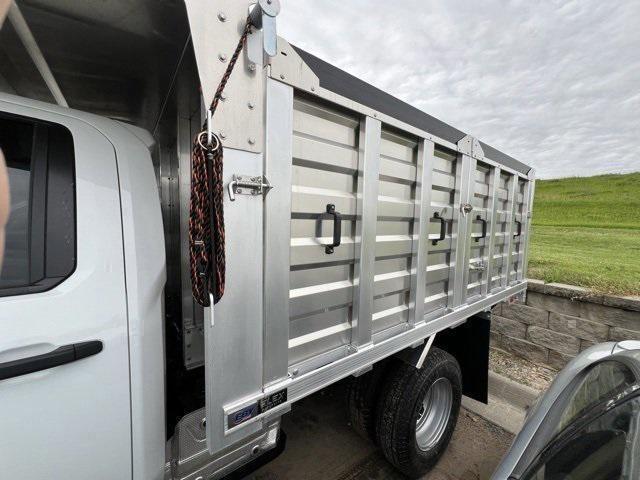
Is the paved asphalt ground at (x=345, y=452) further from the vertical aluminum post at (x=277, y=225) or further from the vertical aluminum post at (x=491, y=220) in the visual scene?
the vertical aluminum post at (x=277, y=225)

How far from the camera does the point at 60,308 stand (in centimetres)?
100

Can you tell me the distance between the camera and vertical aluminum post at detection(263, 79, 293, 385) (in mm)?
1250

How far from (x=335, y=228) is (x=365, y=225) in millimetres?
278

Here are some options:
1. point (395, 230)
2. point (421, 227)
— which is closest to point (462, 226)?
point (421, 227)

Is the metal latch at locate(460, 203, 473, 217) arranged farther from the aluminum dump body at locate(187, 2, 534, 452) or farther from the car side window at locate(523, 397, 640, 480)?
the car side window at locate(523, 397, 640, 480)

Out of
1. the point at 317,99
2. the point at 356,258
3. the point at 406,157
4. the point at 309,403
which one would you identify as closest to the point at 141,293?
the point at 356,258

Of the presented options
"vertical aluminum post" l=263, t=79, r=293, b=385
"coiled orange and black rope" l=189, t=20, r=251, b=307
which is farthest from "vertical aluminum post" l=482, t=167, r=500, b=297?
"coiled orange and black rope" l=189, t=20, r=251, b=307

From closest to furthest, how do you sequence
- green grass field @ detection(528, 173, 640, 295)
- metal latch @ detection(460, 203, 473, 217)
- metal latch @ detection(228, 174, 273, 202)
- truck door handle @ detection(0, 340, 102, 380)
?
truck door handle @ detection(0, 340, 102, 380) → metal latch @ detection(228, 174, 273, 202) → metal latch @ detection(460, 203, 473, 217) → green grass field @ detection(528, 173, 640, 295)

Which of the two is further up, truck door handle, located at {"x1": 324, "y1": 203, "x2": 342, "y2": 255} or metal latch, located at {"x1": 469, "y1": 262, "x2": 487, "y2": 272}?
truck door handle, located at {"x1": 324, "y1": 203, "x2": 342, "y2": 255}

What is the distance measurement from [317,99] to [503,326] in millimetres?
4640

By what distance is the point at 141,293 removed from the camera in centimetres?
113

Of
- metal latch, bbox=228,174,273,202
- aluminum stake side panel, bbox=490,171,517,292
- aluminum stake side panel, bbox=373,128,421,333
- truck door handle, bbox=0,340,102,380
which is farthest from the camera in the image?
aluminum stake side panel, bbox=490,171,517,292

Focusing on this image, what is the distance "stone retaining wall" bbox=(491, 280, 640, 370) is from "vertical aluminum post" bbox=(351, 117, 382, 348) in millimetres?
3844

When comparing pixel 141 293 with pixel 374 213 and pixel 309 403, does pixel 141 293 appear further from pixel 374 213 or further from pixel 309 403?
pixel 309 403
